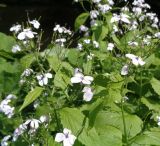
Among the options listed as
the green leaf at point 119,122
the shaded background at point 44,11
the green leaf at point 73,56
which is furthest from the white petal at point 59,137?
the shaded background at point 44,11

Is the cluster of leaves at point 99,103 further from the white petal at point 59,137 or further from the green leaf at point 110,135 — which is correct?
the white petal at point 59,137

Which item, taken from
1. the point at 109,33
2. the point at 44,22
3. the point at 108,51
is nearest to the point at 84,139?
the point at 108,51

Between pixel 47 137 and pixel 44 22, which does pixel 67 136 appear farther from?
pixel 44 22

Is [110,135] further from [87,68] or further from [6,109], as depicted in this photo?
[6,109]

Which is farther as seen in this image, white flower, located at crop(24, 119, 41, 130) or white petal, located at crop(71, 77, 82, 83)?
white flower, located at crop(24, 119, 41, 130)

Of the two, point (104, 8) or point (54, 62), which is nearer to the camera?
point (54, 62)

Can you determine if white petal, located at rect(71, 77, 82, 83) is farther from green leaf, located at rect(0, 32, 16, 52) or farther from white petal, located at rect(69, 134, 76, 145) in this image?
green leaf, located at rect(0, 32, 16, 52)

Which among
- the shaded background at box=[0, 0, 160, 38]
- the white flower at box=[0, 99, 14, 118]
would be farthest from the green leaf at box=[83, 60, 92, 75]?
the shaded background at box=[0, 0, 160, 38]

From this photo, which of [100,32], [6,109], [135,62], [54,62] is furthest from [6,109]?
[100,32]
